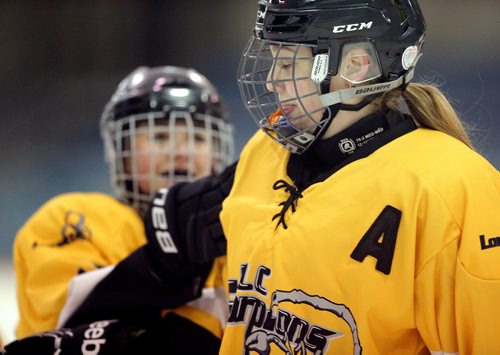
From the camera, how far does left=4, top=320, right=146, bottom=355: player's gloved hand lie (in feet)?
4.51

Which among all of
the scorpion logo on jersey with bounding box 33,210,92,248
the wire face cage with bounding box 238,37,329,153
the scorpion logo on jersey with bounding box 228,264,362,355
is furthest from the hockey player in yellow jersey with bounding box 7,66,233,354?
the wire face cage with bounding box 238,37,329,153

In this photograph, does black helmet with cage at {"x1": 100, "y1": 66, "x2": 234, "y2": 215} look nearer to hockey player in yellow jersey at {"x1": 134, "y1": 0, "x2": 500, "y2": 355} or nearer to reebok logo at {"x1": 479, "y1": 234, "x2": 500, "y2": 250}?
hockey player in yellow jersey at {"x1": 134, "y1": 0, "x2": 500, "y2": 355}

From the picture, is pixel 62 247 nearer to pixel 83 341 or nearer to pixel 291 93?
pixel 83 341

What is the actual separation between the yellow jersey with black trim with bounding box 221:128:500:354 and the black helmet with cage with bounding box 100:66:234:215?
2.37 feet

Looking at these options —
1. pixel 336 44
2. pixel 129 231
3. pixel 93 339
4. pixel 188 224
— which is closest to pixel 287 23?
pixel 336 44

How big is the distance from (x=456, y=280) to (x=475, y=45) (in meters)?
1.13

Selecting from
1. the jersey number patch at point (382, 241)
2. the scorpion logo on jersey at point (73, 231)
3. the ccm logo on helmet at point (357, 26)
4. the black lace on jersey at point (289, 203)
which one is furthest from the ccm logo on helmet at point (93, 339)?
the ccm logo on helmet at point (357, 26)

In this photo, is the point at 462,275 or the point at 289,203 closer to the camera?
the point at 462,275

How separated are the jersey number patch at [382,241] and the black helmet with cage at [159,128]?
0.86 meters

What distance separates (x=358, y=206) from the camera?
1085 mm

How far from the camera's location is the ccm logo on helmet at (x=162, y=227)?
146cm

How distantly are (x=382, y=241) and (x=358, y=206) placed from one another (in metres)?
0.06

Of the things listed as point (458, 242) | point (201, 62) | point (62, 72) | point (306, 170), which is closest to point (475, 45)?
point (306, 170)

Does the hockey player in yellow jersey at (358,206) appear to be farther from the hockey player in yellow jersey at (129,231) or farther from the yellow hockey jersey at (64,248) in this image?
the yellow hockey jersey at (64,248)
